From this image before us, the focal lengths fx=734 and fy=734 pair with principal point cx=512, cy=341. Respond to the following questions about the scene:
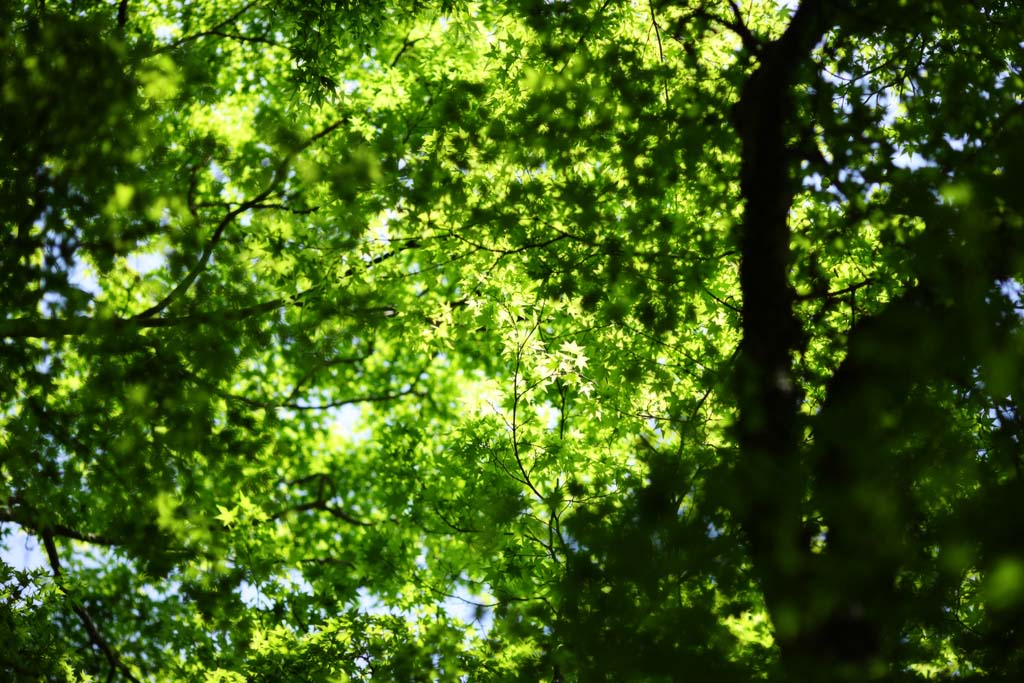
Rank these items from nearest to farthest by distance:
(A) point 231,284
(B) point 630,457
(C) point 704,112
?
1. (C) point 704,112
2. (A) point 231,284
3. (B) point 630,457

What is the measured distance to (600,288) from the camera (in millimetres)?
6008

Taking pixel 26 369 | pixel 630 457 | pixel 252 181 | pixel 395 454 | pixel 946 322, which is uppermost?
pixel 252 181

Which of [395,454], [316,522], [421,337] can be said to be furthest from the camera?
[316,522]

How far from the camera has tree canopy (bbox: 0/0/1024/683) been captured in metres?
3.65

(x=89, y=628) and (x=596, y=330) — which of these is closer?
(x=596, y=330)

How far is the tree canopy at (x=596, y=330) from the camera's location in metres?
3.65

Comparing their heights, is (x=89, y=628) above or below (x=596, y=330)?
below

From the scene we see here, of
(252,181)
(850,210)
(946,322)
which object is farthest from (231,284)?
(946,322)

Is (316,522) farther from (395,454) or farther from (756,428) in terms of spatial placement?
(756,428)

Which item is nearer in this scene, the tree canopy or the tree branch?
the tree canopy

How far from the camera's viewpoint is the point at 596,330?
654 cm

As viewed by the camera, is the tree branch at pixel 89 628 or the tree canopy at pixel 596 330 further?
the tree branch at pixel 89 628

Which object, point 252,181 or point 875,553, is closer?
point 875,553

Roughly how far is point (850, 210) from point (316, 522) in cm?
876
